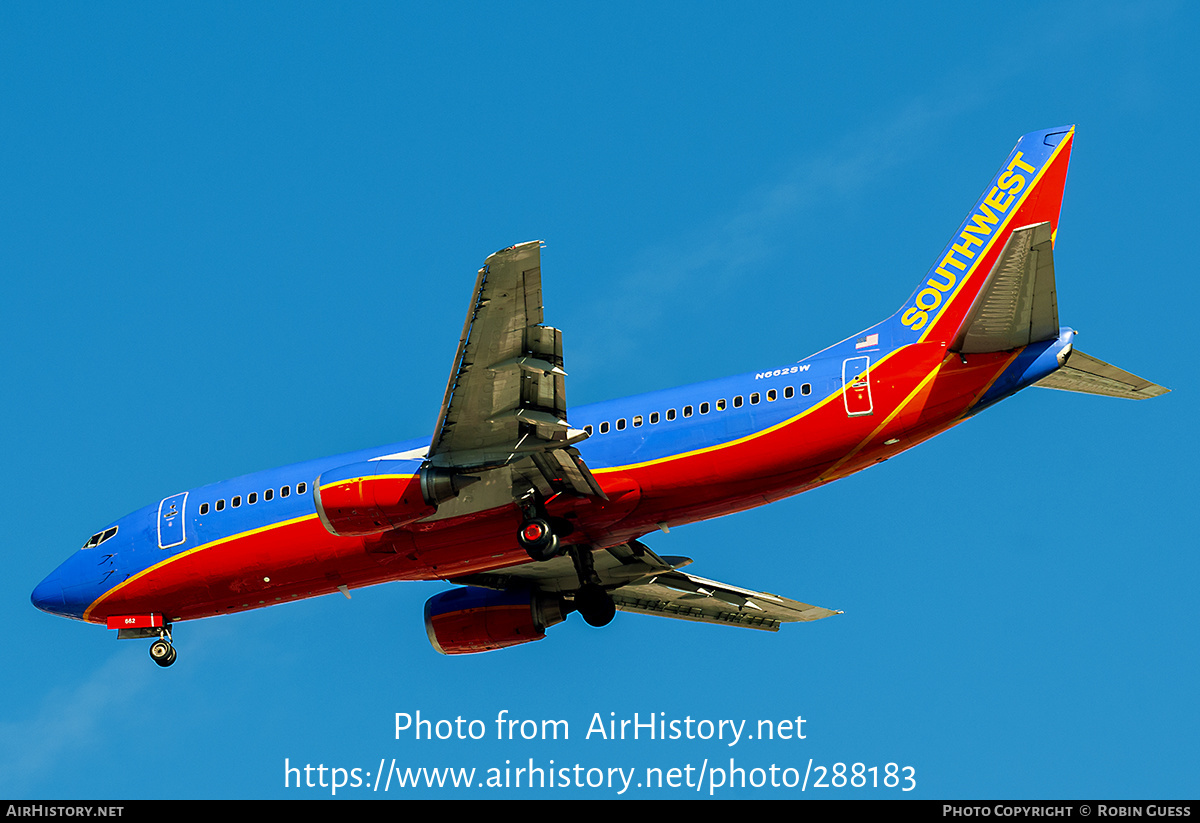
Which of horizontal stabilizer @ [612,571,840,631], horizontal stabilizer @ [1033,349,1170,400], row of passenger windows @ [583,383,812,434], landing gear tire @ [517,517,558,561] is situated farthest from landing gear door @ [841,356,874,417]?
horizontal stabilizer @ [612,571,840,631]

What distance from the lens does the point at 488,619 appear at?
3641cm

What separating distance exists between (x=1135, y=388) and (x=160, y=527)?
2075 centimetres

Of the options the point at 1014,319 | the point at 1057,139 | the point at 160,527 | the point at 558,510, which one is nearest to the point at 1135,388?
the point at 1014,319

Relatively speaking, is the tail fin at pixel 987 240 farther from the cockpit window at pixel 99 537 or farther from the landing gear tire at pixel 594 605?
the cockpit window at pixel 99 537

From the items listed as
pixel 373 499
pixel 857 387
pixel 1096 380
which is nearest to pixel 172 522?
pixel 373 499

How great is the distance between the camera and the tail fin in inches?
1138

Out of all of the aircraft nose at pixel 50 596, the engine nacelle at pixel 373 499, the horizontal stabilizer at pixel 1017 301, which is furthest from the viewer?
the aircraft nose at pixel 50 596

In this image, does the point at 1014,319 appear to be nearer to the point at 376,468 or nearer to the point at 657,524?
the point at 657,524

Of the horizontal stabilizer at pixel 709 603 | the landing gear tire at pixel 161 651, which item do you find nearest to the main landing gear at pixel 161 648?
the landing gear tire at pixel 161 651

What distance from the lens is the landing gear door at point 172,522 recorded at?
1319 inches

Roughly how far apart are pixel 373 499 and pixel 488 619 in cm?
748

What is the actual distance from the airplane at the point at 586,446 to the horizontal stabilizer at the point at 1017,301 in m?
0.04

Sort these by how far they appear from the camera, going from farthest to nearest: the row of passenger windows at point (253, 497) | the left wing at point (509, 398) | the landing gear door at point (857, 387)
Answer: the row of passenger windows at point (253, 497), the landing gear door at point (857, 387), the left wing at point (509, 398)

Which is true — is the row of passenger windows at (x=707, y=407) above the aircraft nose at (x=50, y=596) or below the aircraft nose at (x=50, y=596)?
above
